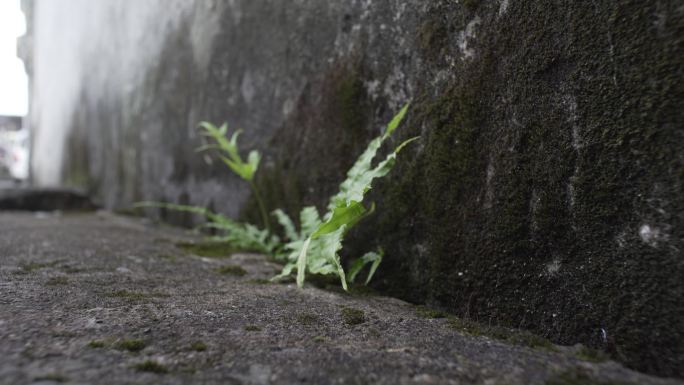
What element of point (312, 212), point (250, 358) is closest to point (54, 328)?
point (250, 358)

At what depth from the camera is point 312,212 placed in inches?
73.2

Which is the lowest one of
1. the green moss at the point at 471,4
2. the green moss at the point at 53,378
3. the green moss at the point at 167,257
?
the green moss at the point at 167,257

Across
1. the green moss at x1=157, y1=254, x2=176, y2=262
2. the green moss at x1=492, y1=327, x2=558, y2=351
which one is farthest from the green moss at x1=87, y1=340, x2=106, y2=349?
the green moss at x1=157, y1=254, x2=176, y2=262

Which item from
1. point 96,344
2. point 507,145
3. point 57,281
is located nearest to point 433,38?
point 507,145

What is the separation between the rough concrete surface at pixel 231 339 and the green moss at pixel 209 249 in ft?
1.90

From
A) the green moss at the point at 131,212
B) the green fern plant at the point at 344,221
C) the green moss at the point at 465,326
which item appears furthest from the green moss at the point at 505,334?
the green moss at the point at 131,212

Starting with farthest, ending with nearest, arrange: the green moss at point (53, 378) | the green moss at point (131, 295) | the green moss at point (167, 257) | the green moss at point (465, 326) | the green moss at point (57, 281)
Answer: the green moss at point (167, 257) → the green moss at point (57, 281) → the green moss at point (131, 295) → the green moss at point (465, 326) → the green moss at point (53, 378)

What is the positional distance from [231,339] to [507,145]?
856 mm

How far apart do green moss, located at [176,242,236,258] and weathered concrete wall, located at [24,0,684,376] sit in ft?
0.81

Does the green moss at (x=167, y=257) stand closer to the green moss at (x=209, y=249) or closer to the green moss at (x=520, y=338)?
the green moss at (x=209, y=249)

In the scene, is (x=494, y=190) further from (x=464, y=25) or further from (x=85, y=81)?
(x=85, y=81)

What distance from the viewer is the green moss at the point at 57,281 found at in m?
1.45

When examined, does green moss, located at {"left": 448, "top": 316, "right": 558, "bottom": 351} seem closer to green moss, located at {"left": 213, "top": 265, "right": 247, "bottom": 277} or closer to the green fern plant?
the green fern plant

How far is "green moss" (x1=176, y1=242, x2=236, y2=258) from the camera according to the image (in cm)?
229
